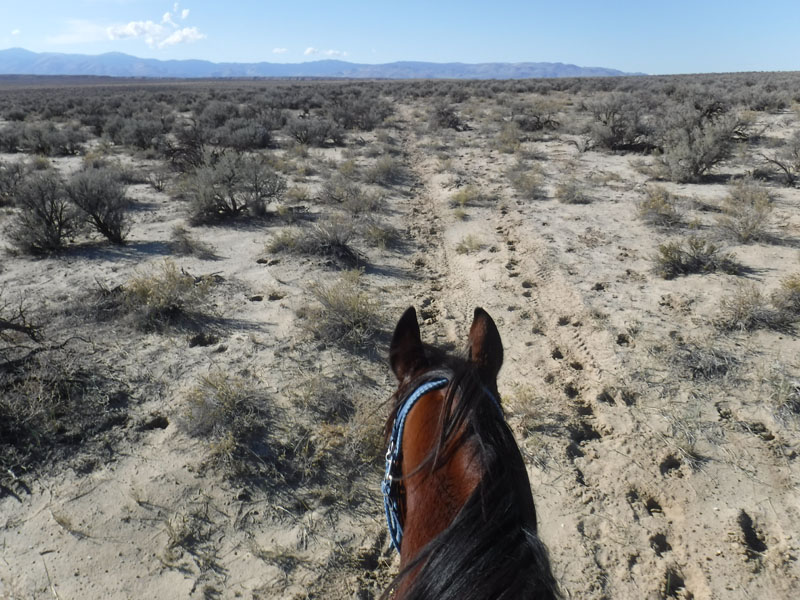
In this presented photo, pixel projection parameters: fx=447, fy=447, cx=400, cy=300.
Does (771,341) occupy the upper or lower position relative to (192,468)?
upper

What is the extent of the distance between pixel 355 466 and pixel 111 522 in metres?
1.47

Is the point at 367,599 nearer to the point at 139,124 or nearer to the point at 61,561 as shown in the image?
the point at 61,561

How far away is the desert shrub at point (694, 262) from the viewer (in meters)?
5.35

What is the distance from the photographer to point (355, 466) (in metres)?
3.04

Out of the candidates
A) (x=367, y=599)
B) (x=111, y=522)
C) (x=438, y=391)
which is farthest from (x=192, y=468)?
(x=438, y=391)

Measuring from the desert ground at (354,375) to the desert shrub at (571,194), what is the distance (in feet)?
0.26

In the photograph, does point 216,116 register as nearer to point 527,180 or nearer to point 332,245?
point 527,180

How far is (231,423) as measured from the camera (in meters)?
3.31

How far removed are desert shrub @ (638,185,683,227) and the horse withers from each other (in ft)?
22.7

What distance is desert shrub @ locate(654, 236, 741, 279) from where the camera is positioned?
5.35 metres

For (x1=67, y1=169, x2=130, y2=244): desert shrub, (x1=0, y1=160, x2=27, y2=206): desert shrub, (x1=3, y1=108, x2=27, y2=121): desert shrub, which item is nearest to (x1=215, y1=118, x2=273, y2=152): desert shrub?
(x1=0, y1=160, x2=27, y2=206): desert shrub

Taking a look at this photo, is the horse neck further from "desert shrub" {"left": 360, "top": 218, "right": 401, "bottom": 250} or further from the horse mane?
"desert shrub" {"left": 360, "top": 218, "right": 401, "bottom": 250}

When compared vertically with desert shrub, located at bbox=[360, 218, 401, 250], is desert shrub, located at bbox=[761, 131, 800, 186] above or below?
above

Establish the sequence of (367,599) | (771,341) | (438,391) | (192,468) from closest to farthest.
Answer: (438,391) → (367,599) → (192,468) → (771,341)
